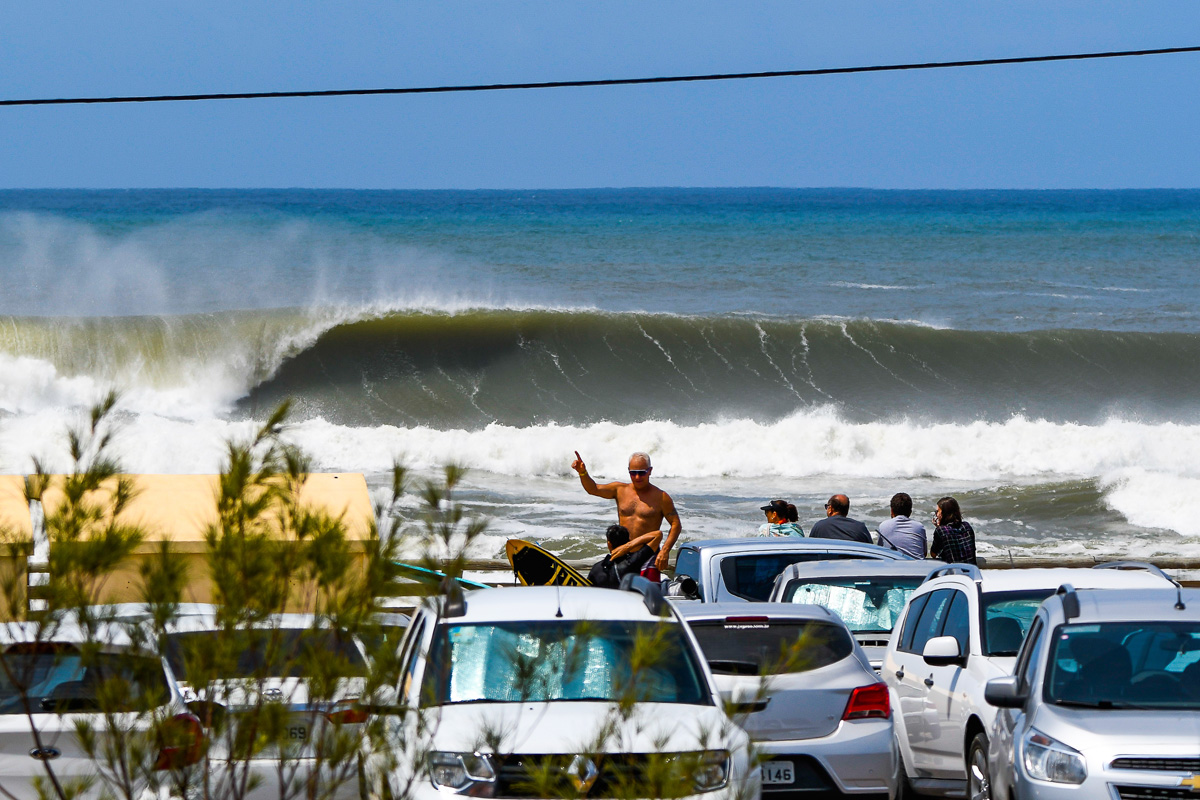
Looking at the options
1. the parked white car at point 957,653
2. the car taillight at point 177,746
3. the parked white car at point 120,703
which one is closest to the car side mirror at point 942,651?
the parked white car at point 957,653

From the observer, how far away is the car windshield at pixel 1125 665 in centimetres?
705

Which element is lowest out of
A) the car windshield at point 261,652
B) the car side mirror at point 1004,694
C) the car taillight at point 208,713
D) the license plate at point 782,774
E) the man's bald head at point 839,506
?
the license plate at point 782,774

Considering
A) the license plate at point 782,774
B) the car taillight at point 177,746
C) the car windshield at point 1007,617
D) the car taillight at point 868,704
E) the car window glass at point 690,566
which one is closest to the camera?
the car taillight at point 177,746

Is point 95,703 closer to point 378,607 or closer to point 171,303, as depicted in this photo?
point 378,607

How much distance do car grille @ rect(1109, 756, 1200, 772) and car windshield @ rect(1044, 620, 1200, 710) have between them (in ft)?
1.76

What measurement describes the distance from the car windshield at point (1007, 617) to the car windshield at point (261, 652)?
17.0ft

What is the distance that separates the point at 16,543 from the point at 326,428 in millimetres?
27546

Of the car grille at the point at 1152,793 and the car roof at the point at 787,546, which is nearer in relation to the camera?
the car grille at the point at 1152,793

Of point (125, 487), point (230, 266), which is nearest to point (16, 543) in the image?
point (125, 487)

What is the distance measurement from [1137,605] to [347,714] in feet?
15.2

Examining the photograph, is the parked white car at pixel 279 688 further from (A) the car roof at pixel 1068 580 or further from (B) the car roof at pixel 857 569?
(B) the car roof at pixel 857 569

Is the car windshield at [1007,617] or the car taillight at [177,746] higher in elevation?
the car taillight at [177,746]

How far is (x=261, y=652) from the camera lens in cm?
425

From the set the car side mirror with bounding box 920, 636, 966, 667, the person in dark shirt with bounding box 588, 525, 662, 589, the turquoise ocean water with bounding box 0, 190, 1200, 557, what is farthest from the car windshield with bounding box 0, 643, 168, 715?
the turquoise ocean water with bounding box 0, 190, 1200, 557
